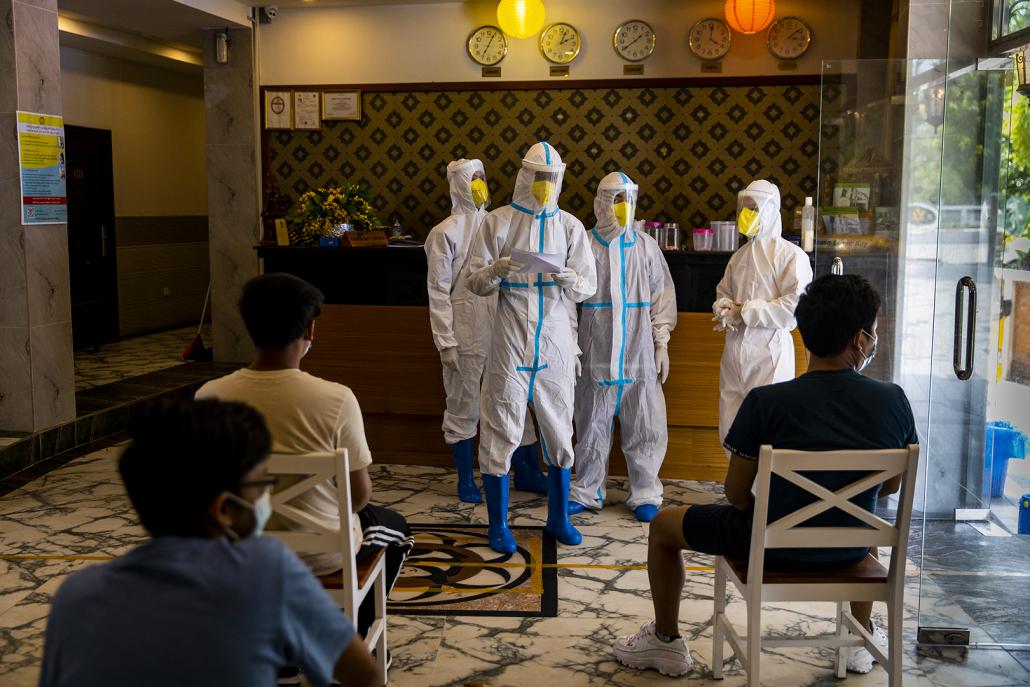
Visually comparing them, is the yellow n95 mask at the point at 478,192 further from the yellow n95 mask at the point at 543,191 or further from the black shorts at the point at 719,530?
the black shorts at the point at 719,530

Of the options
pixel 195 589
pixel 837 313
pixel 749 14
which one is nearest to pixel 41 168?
pixel 749 14

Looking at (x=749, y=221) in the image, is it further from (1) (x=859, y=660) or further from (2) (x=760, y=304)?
(1) (x=859, y=660)

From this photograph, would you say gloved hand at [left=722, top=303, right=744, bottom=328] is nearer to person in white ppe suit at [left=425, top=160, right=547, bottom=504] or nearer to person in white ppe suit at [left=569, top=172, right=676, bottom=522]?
person in white ppe suit at [left=569, top=172, right=676, bottom=522]

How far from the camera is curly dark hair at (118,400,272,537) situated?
4.28 ft

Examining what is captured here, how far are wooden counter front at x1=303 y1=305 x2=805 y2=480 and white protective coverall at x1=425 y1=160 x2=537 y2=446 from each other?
0.51 metres

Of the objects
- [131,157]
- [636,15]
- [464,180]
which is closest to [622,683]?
[464,180]

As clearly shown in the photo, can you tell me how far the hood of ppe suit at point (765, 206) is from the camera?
14.8 feet

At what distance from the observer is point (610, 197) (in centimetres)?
463

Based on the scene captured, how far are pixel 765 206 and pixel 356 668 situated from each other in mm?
3505

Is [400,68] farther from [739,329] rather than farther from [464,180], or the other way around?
[739,329]

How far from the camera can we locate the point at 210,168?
801 cm

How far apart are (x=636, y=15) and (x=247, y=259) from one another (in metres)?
3.60

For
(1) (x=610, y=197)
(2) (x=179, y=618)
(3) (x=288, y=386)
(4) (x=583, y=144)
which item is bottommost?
(2) (x=179, y=618)

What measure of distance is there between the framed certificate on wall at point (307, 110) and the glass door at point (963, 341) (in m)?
4.57
